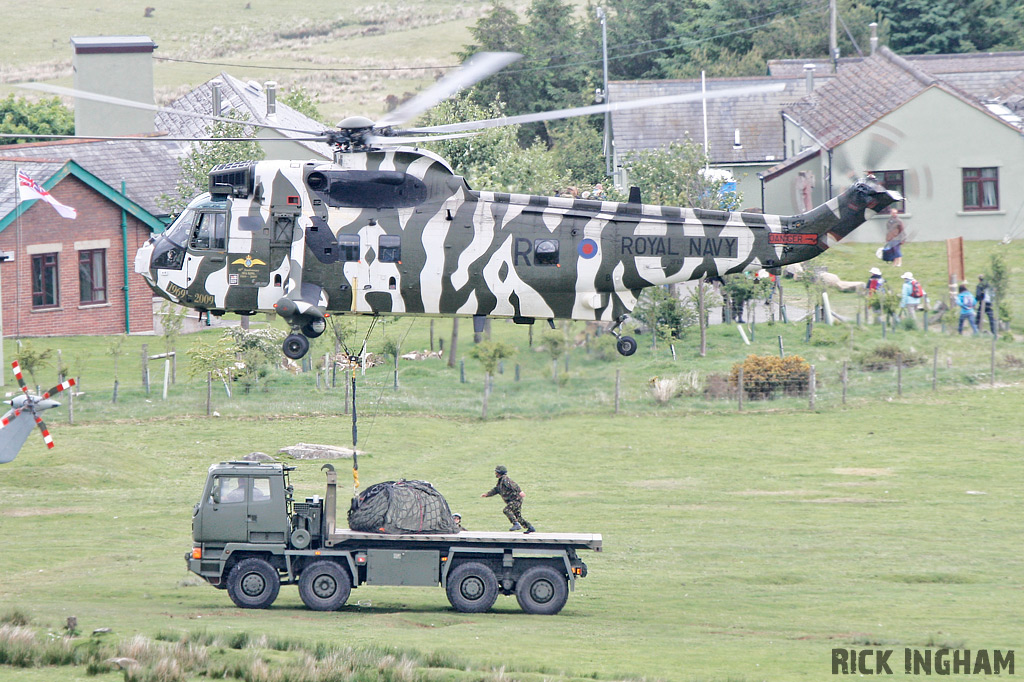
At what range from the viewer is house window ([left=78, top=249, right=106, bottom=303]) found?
5153 cm

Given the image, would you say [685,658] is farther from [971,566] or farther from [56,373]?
[56,373]

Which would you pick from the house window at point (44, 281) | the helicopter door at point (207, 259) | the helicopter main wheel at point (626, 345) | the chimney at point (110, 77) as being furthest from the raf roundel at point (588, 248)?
the chimney at point (110, 77)

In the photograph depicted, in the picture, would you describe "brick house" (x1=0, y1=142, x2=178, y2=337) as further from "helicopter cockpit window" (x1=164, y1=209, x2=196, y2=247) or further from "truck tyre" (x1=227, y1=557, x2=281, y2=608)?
"truck tyre" (x1=227, y1=557, x2=281, y2=608)

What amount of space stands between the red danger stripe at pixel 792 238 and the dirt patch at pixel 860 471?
13.9m

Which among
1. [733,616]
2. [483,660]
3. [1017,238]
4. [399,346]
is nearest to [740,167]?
[1017,238]

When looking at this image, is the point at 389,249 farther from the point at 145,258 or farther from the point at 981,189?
the point at 981,189

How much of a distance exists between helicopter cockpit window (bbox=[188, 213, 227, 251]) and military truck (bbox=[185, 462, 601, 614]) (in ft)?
13.3

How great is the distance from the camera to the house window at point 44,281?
5016 centimetres

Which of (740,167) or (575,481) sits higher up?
(740,167)

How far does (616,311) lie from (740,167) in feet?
131

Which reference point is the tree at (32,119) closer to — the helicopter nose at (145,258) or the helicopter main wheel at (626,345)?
the helicopter nose at (145,258)

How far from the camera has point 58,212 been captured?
162 feet

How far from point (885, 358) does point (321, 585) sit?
28023mm

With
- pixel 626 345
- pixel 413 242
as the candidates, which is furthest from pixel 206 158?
pixel 626 345
